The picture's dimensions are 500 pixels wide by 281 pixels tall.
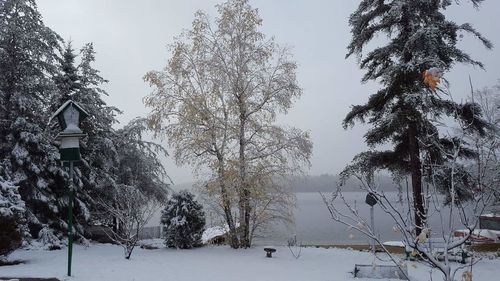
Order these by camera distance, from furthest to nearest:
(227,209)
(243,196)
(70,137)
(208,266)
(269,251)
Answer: (227,209), (243,196), (269,251), (208,266), (70,137)

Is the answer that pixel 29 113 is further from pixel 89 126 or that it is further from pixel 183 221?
pixel 183 221

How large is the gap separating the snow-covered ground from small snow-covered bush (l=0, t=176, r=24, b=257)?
62 cm

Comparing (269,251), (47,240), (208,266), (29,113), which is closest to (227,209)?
(269,251)

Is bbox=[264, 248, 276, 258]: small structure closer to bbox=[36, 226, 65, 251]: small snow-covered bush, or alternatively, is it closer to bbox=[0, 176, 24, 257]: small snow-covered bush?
bbox=[0, 176, 24, 257]: small snow-covered bush

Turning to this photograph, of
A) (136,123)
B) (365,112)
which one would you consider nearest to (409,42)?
(365,112)

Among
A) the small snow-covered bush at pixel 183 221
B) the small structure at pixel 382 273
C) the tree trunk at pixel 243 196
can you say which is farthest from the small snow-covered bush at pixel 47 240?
the small structure at pixel 382 273

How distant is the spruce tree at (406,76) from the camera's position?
42.1 feet

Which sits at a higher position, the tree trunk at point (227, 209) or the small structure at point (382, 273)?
the tree trunk at point (227, 209)

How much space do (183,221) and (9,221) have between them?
6628mm

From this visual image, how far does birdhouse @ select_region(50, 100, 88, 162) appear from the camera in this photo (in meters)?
10.0

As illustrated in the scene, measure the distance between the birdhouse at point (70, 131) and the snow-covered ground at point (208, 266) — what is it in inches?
114

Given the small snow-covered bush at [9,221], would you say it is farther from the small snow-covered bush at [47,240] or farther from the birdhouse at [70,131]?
the small snow-covered bush at [47,240]

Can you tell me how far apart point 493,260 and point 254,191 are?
27.7 feet

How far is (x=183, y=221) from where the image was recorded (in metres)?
16.2
